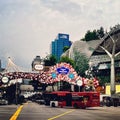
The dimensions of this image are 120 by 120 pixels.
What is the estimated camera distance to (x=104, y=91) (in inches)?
5236

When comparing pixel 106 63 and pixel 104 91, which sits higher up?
pixel 106 63

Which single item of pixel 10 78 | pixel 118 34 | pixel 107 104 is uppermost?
pixel 118 34

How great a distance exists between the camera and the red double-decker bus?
250 ft

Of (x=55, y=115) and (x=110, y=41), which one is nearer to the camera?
(x=55, y=115)

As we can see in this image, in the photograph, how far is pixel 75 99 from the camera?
7762 centimetres

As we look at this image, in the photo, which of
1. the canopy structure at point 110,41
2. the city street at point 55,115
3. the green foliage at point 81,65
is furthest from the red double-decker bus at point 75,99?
the green foliage at point 81,65

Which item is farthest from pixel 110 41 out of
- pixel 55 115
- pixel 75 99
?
pixel 55 115

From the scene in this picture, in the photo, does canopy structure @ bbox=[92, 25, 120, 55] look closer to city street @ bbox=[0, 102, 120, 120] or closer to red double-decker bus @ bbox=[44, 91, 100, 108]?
red double-decker bus @ bbox=[44, 91, 100, 108]

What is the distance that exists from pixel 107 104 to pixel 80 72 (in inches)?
2660

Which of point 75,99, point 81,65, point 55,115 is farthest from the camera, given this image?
point 81,65

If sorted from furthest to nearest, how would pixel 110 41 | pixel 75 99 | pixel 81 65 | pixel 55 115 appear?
pixel 81 65, pixel 110 41, pixel 75 99, pixel 55 115

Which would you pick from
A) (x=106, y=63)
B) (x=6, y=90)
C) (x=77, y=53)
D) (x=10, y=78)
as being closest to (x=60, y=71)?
(x=10, y=78)

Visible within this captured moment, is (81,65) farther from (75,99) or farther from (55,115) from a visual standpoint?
(55,115)

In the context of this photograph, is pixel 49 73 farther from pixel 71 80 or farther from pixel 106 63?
pixel 106 63
